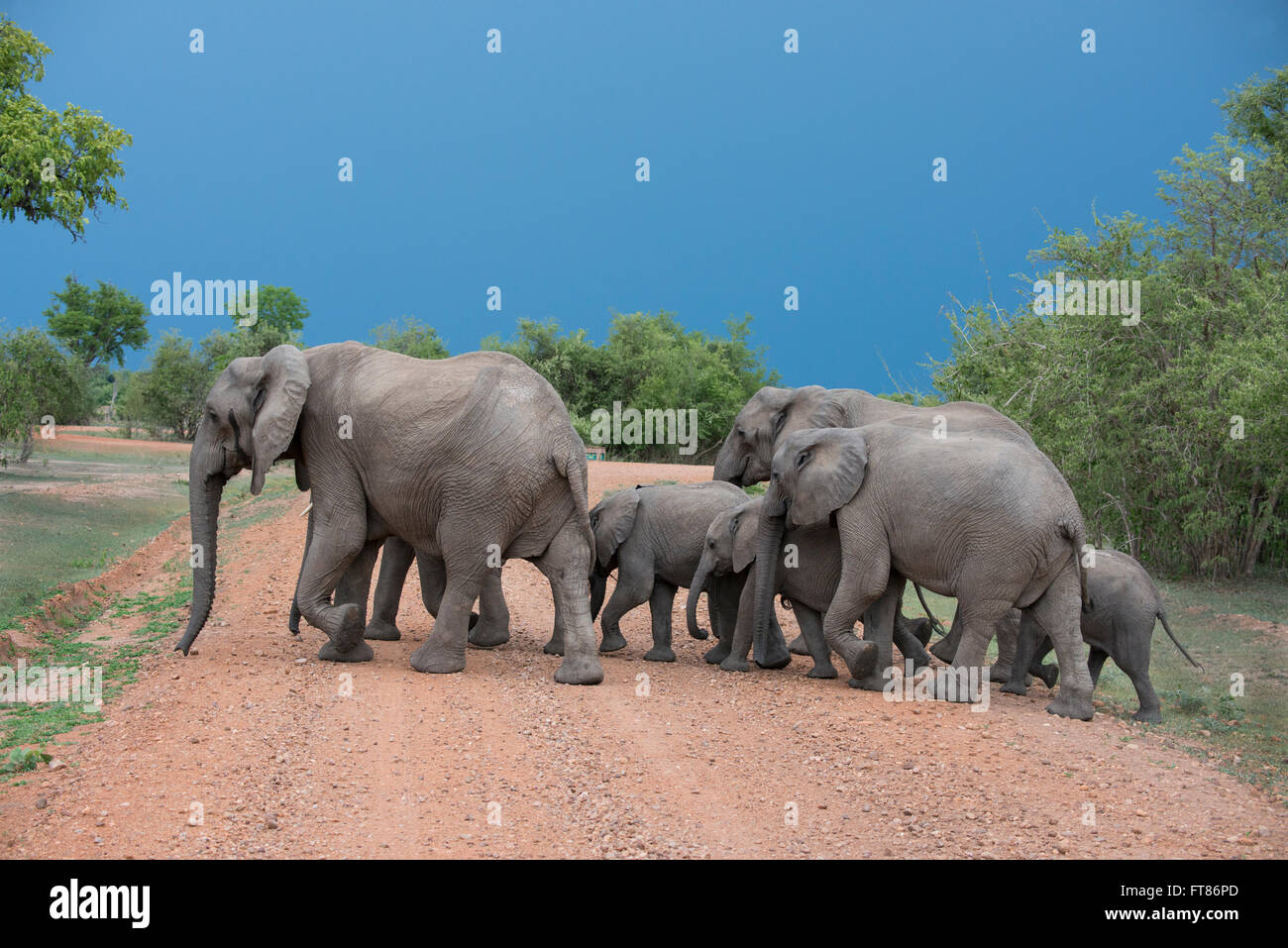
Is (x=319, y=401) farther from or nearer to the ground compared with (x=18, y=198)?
nearer to the ground

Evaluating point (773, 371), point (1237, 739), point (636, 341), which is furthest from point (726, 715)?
point (773, 371)

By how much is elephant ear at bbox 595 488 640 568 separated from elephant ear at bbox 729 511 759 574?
124 cm

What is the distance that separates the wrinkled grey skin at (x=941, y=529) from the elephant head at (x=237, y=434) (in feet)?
16.0

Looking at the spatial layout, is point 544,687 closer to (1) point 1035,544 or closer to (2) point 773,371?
(1) point 1035,544

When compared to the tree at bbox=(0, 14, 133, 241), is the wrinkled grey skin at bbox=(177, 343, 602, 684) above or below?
below

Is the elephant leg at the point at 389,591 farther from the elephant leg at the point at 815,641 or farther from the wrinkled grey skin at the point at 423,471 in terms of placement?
the elephant leg at the point at 815,641

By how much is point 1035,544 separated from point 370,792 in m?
6.22

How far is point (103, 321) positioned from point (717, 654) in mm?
76944

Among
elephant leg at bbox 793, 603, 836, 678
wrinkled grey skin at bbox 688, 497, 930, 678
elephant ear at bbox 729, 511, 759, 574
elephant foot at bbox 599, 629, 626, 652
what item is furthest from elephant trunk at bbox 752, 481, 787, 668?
elephant foot at bbox 599, 629, 626, 652

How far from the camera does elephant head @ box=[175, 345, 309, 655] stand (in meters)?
11.7

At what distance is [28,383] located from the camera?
29.9 meters

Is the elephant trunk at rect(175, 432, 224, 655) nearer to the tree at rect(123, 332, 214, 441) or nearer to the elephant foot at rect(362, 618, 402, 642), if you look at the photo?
the elephant foot at rect(362, 618, 402, 642)

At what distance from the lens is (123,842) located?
680 cm

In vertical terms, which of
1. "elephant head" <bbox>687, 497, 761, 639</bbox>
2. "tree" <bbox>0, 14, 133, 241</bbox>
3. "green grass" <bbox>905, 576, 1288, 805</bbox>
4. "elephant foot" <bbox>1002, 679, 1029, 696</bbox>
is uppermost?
"tree" <bbox>0, 14, 133, 241</bbox>
